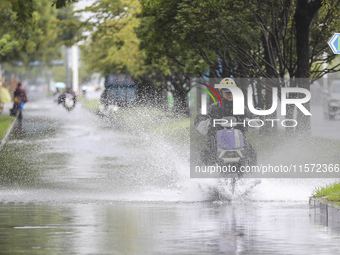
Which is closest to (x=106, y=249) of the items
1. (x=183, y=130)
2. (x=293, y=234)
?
(x=293, y=234)

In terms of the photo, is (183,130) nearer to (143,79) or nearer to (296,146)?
(296,146)

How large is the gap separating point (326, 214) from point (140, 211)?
2.55 meters

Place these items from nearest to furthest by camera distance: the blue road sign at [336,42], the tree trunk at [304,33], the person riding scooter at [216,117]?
the person riding scooter at [216,117]
the blue road sign at [336,42]
the tree trunk at [304,33]

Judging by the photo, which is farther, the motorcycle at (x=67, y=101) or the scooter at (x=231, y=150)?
the motorcycle at (x=67, y=101)

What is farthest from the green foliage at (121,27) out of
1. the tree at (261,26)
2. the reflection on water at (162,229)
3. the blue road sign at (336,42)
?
the reflection on water at (162,229)

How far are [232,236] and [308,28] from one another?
524 inches

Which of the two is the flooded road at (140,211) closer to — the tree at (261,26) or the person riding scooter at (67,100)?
the tree at (261,26)

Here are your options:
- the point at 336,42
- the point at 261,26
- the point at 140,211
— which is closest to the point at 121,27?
the point at 261,26

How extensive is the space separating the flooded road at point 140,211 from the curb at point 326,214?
0.51 feet

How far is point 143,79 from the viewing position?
51469 mm

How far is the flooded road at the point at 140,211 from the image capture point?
9680 millimetres

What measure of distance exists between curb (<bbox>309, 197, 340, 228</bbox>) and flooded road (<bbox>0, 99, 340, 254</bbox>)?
0.15m

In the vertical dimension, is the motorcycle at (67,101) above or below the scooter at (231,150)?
above

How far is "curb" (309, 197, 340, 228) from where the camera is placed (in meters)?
11.5
